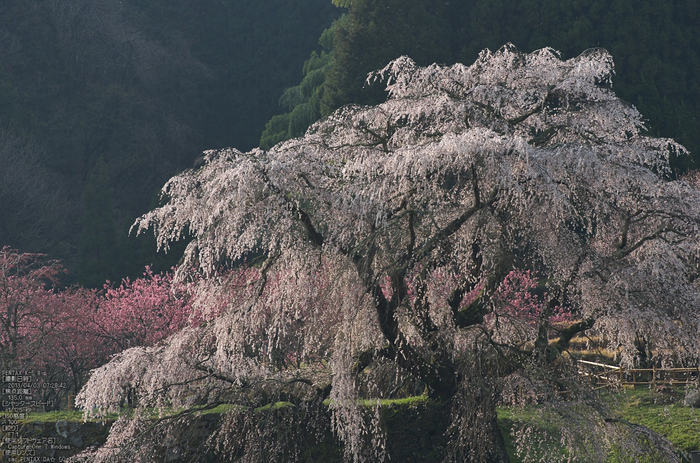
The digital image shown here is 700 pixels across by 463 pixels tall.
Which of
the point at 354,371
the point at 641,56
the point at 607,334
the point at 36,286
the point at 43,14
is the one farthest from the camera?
the point at 43,14

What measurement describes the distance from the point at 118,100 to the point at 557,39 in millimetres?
19111

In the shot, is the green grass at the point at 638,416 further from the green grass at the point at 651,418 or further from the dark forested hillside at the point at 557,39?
the dark forested hillside at the point at 557,39

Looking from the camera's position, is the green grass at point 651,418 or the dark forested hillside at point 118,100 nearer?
the green grass at point 651,418

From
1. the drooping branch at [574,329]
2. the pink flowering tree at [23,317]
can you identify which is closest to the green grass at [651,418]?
the drooping branch at [574,329]

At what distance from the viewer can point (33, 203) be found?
24.5m

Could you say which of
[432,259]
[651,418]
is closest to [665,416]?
[651,418]

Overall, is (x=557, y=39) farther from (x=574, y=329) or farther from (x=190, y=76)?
(x=190, y=76)

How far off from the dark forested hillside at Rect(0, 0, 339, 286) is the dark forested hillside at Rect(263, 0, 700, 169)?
9.20m

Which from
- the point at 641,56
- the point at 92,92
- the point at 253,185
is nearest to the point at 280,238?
the point at 253,185

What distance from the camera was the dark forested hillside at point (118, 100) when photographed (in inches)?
954

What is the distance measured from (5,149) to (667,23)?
23275 mm

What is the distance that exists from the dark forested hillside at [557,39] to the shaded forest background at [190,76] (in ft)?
0.14

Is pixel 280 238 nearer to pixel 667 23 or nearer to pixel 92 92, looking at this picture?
pixel 667 23

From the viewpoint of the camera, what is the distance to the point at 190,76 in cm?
3127
